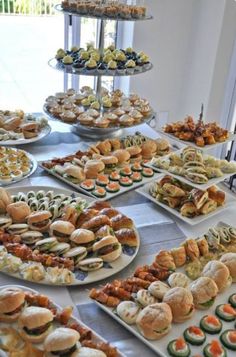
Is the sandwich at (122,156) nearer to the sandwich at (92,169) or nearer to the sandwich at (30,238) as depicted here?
the sandwich at (92,169)

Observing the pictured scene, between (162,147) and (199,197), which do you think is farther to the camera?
(162,147)

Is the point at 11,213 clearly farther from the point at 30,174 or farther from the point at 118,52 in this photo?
the point at 118,52

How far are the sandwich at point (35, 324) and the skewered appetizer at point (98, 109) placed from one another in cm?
108

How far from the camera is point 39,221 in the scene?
1250 millimetres

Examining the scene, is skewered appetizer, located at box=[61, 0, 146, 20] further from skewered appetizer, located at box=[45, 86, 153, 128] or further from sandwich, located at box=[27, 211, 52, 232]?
sandwich, located at box=[27, 211, 52, 232]

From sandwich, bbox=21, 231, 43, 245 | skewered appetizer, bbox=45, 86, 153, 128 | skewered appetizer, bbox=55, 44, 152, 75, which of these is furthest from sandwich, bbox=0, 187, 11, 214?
skewered appetizer, bbox=55, 44, 152, 75

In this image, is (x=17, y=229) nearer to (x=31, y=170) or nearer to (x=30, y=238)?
(x=30, y=238)

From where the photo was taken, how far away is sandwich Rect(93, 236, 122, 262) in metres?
1.18

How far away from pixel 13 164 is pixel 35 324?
84 cm

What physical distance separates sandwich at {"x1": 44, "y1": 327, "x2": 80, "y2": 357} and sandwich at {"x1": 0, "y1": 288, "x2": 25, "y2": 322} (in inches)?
3.8

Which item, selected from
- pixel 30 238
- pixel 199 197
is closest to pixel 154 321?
pixel 30 238

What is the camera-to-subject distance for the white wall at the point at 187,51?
8.93ft

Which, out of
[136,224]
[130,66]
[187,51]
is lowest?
[136,224]

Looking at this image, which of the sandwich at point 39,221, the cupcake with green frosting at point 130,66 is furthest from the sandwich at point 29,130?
the sandwich at point 39,221
